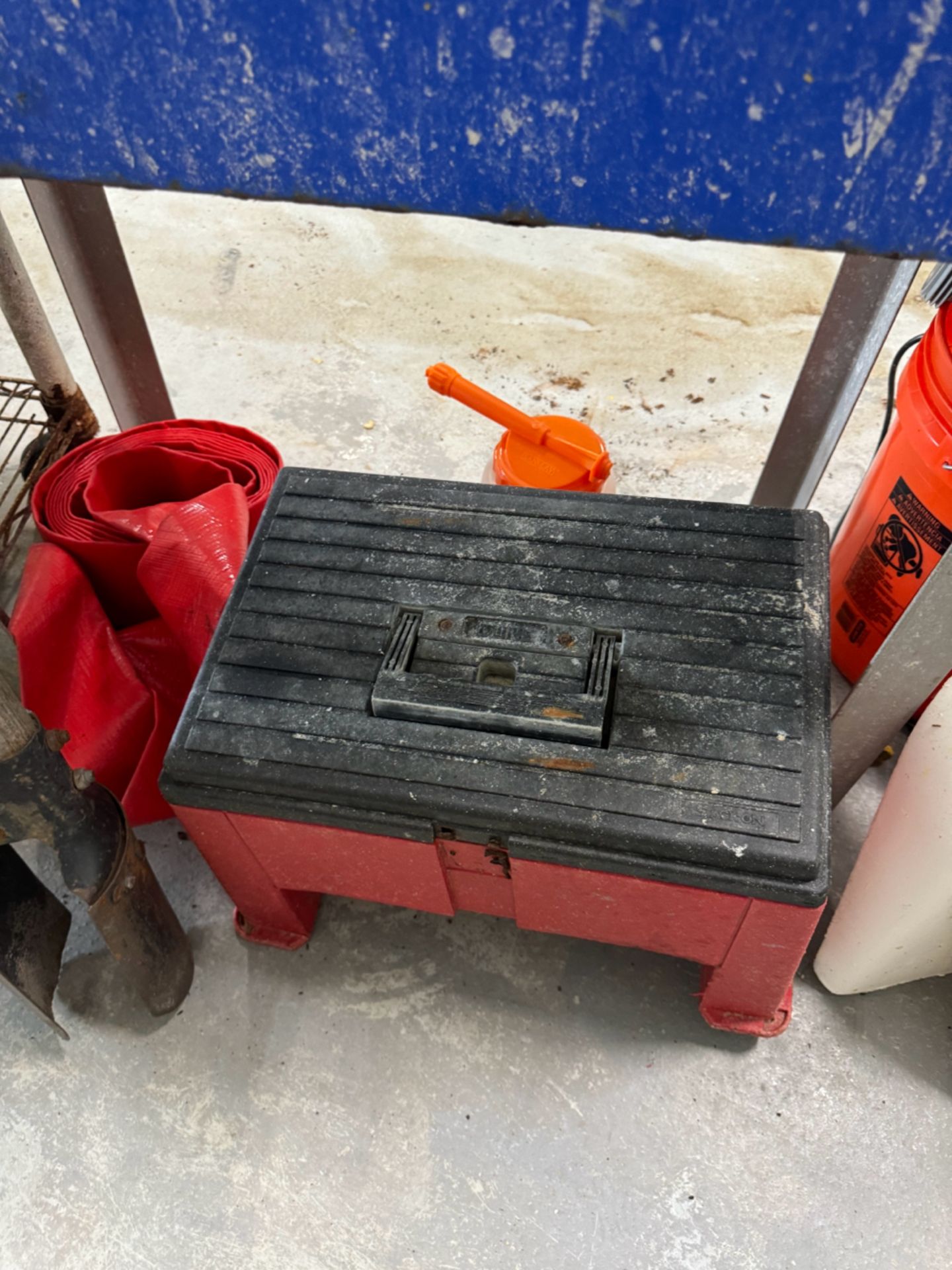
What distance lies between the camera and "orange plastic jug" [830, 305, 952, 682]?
4.51 feet

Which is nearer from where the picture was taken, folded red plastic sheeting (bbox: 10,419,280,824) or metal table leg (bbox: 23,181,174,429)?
folded red plastic sheeting (bbox: 10,419,280,824)

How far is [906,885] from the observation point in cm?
123

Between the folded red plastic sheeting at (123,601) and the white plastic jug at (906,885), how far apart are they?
41.8 inches

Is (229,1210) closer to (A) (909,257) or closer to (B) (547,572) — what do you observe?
(B) (547,572)

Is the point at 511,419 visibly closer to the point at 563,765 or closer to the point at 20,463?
the point at 563,765

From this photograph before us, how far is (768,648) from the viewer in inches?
44.0

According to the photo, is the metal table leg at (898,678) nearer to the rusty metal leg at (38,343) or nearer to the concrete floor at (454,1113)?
the concrete floor at (454,1113)

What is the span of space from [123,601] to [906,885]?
4.61 feet

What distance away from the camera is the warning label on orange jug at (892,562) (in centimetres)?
147

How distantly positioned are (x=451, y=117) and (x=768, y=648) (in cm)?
72

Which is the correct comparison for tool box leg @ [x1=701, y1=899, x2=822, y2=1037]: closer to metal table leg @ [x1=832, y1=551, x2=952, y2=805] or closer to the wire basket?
metal table leg @ [x1=832, y1=551, x2=952, y2=805]

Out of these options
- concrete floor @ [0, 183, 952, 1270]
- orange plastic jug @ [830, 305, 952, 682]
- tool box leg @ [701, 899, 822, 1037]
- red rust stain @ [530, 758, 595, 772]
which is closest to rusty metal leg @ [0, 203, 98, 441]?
concrete floor @ [0, 183, 952, 1270]

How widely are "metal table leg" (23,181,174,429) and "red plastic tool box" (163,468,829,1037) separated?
0.81 metres

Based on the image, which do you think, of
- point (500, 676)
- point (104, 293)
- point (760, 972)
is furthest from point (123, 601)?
point (760, 972)
